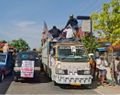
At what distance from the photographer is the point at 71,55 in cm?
1973

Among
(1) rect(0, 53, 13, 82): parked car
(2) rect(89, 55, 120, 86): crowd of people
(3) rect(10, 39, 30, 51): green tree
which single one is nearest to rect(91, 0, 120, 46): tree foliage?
(2) rect(89, 55, 120, 86): crowd of people

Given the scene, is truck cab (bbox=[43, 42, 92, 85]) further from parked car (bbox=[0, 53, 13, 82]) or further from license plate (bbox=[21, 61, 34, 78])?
parked car (bbox=[0, 53, 13, 82])

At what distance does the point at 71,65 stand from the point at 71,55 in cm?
104

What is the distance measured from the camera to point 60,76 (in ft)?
60.5

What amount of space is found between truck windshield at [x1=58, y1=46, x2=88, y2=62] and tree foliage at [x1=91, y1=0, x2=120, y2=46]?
1856 mm

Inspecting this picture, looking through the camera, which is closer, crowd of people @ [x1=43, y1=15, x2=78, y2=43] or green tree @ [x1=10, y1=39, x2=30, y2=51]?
crowd of people @ [x1=43, y1=15, x2=78, y2=43]

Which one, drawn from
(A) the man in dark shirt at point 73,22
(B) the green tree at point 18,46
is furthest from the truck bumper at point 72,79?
(B) the green tree at point 18,46

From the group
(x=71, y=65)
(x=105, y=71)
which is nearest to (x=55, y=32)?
(x=105, y=71)

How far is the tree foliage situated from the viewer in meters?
20.5

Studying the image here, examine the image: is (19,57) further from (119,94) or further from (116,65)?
(119,94)

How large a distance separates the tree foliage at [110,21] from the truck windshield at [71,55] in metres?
1.86

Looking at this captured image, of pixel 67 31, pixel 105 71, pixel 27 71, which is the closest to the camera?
pixel 27 71

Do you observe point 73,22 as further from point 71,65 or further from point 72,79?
point 72,79

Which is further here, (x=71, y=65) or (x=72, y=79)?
(x=71, y=65)
